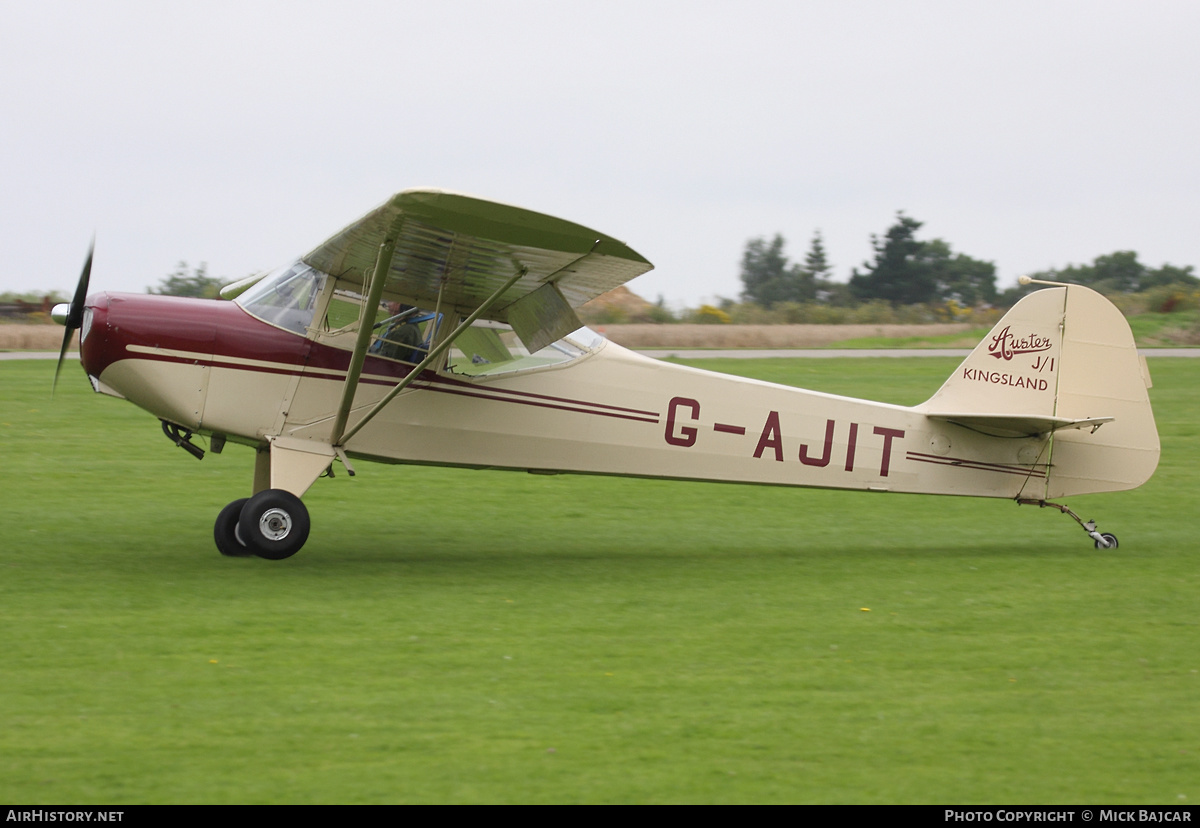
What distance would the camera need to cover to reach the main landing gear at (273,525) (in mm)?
8617

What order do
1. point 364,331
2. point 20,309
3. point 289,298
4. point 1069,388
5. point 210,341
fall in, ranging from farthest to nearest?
point 20,309
point 1069,388
point 289,298
point 210,341
point 364,331

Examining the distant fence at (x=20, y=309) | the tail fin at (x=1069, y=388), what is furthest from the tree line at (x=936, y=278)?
the tail fin at (x=1069, y=388)

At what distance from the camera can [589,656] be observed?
662 centimetres

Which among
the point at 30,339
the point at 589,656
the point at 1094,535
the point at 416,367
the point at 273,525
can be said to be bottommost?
the point at 589,656

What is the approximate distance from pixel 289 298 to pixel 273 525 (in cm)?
188

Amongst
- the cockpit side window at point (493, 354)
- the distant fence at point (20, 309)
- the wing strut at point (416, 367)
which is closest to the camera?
the wing strut at point (416, 367)

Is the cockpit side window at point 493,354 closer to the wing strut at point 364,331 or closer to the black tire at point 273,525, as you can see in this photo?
the wing strut at point 364,331

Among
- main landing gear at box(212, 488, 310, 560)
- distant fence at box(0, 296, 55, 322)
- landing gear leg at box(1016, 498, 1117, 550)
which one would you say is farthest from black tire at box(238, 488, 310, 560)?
distant fence at box(0, 296, 55, 322)

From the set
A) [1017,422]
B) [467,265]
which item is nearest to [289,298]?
[467,265]

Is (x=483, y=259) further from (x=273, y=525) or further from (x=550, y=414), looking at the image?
(x=273, y=525)

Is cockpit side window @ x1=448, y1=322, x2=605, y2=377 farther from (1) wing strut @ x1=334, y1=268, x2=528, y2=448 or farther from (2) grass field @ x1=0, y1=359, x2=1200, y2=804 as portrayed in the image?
(2) grass field @ x1=0, y1=359, x2=1200, y2=804

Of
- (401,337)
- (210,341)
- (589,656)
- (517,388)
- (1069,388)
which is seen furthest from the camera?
(1069,388)

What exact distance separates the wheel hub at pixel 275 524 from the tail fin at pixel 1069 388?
19.0 feet
